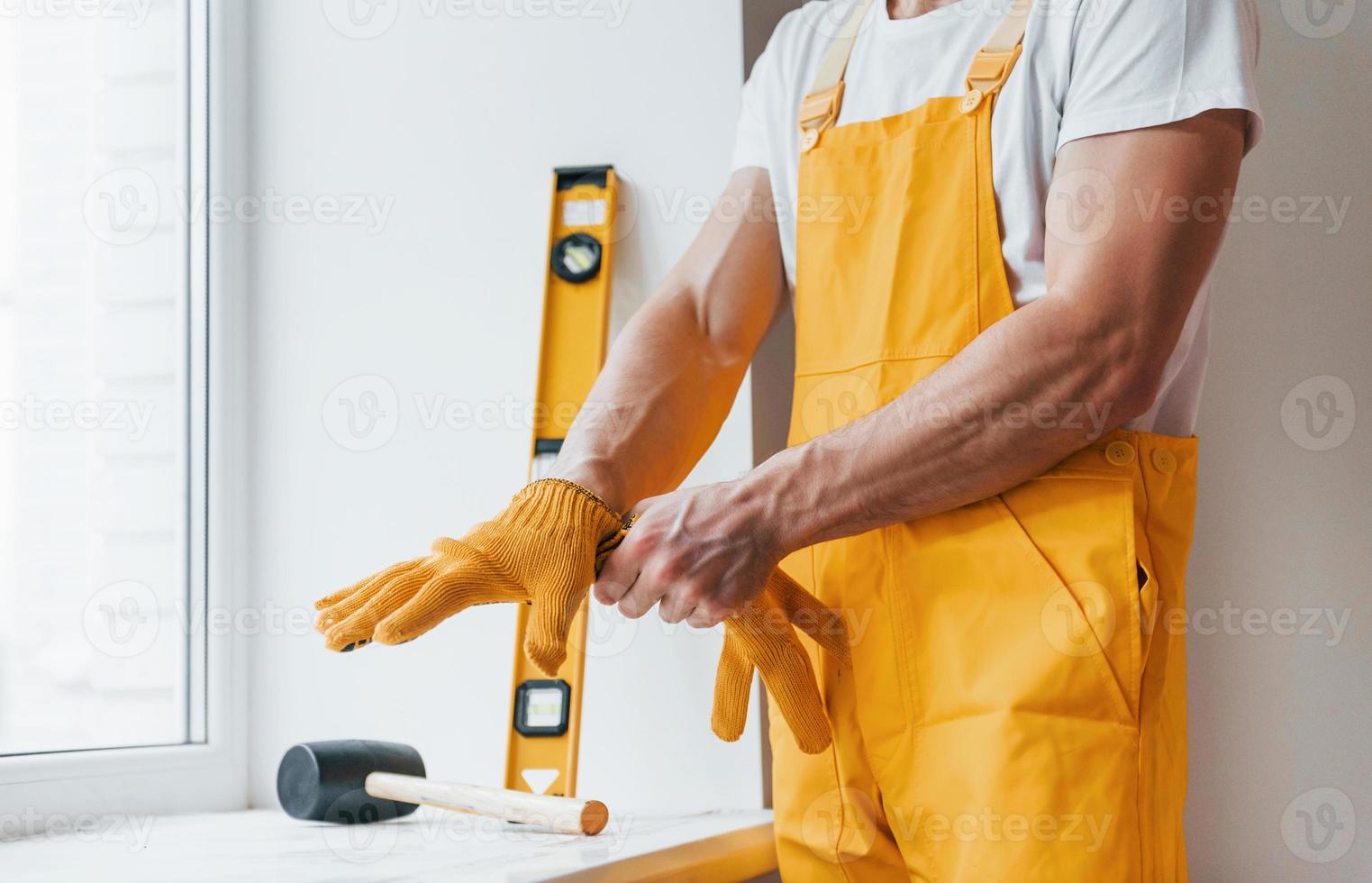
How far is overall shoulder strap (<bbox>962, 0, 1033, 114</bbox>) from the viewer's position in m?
1.18

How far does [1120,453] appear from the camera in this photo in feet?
3.63

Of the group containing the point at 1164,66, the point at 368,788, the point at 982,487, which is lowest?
the point at 368,788

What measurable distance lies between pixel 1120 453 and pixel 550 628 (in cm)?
53

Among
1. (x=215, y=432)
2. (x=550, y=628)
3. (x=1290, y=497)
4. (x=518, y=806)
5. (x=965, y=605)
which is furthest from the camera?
(x=215, y=432)

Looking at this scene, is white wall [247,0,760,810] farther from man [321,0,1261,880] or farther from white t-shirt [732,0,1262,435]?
man [321,0,1261,880]

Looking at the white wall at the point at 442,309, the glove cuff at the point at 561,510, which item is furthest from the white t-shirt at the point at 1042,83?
the glove cuff at the point at 561,510

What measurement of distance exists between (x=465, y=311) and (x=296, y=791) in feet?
2.24

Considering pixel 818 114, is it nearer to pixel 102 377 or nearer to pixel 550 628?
pixel 550 628

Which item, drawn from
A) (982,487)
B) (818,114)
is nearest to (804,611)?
(982,487)

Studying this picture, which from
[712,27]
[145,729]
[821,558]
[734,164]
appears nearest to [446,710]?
[145,729]

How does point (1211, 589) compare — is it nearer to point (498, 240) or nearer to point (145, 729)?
point (498, 240)

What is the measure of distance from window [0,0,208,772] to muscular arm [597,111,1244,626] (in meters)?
0.91

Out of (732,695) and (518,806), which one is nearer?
(732,695)

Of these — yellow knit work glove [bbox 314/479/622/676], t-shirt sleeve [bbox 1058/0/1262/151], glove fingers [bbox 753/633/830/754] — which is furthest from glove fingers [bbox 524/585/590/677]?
t-shirt sleeve [bbox 1058/0/1262/151]
